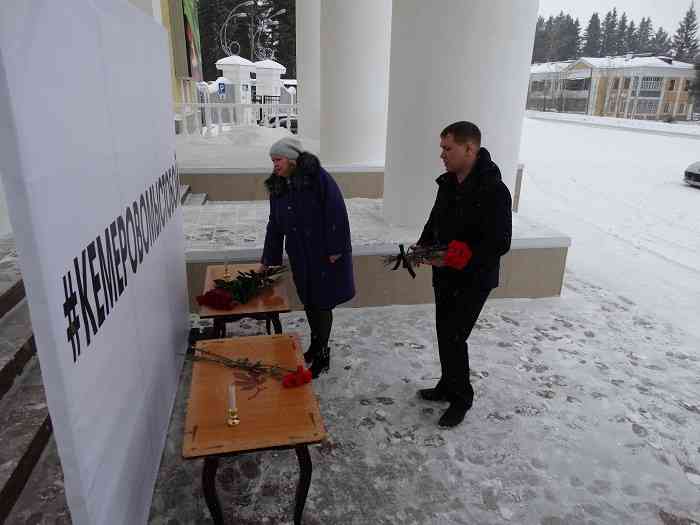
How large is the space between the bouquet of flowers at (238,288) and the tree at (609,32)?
93.7m

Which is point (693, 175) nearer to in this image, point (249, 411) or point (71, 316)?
point (249, 411)

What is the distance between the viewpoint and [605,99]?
44438 millimetres

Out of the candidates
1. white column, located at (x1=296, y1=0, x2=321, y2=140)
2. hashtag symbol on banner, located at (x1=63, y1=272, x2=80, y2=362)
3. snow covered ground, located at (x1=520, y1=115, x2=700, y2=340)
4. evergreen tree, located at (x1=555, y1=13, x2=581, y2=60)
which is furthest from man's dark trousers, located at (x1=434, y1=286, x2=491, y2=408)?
evergreen tree, located at (x1=555, y1=13, x2=581, y2=60)

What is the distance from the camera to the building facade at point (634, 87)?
41.6 metres

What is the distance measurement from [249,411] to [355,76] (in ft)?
26.0

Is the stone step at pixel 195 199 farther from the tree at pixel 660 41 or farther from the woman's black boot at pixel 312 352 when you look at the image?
the tree at pixel 660 41

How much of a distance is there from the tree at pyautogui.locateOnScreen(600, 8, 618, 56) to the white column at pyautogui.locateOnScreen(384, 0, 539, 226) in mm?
90738

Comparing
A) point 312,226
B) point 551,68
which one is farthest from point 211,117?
point 551,68

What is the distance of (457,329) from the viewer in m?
3.08

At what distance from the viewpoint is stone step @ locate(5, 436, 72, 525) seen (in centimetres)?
242

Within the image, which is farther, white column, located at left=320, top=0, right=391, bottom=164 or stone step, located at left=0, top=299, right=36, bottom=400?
white column, located at left=320, top=0, right=391, bottom=164

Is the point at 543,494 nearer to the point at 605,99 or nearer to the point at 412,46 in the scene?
the point at 412,46

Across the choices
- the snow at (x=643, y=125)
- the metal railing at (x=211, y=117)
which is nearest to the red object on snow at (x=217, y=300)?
the metal railing at (x=211, y=117)

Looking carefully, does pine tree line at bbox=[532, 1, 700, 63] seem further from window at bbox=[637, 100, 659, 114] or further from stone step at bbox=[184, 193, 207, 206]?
stone step at bbox=[184, 193, 207, 206]
